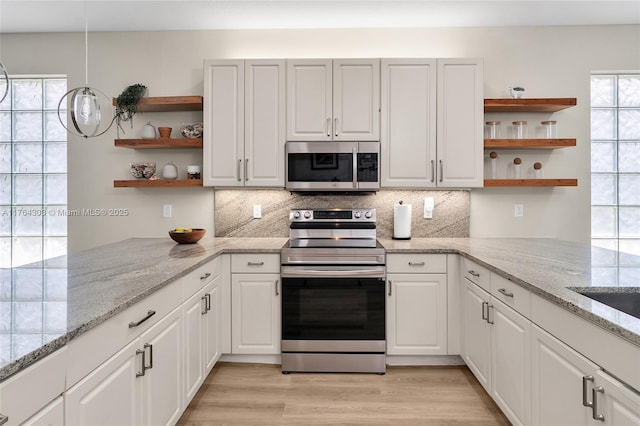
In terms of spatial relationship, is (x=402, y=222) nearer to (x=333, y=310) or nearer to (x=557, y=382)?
(x=333, y=310)

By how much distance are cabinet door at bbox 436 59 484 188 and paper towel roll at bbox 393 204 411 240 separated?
374 mm

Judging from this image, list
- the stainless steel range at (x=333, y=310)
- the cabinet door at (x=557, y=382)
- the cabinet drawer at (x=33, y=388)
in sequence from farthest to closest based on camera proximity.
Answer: the stainless steel range at (x=333, y=310), the cabinet door at (x=557, y=382), the cabinet drawer at (x=33, y=388)

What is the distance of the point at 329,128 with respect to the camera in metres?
3.19

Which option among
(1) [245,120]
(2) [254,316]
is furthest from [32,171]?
(2) [254,316]

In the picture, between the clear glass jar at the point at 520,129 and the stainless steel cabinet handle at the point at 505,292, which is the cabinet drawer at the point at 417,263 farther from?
the clear glass jar at the point at 520,129

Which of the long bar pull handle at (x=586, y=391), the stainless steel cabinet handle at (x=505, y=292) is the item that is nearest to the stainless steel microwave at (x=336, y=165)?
the stainless steel cabinet handle at (x=505, y=292)

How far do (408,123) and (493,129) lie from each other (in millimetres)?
730

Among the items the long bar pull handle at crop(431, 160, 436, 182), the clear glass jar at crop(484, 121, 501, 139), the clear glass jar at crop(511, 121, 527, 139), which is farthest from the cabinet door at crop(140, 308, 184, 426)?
the clear glass jar at crop(511, 121, 527, 139)

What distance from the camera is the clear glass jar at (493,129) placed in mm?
3312

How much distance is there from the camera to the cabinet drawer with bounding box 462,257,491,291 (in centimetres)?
231

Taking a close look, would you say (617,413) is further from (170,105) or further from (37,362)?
(170,105)

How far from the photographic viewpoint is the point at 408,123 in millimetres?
3193

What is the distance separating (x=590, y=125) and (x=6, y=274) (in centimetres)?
415

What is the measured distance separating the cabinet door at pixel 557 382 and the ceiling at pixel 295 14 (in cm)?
255
